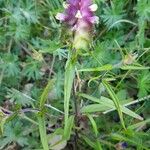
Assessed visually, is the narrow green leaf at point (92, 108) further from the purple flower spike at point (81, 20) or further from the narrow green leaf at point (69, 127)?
the purple flower spike at point (81, 20)

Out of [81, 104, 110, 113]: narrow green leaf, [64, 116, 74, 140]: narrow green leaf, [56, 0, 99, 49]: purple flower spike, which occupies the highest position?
[56, 0, 99, 49]: purple flower spike

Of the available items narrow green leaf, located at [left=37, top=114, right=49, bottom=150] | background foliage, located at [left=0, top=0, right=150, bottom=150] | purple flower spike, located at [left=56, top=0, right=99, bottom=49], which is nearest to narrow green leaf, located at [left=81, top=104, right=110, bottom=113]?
background foliage, located at [left=0, top=0, right=150, bottom=150]

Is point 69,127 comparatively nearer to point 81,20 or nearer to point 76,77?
point 76,77

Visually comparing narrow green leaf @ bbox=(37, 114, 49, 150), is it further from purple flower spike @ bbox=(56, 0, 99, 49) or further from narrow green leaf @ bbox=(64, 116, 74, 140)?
purple flower spike @ bbox=(56, 0, 99, 49)

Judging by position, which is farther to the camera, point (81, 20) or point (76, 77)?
point (76, 77)

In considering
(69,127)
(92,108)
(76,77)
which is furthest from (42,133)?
(76,77)
